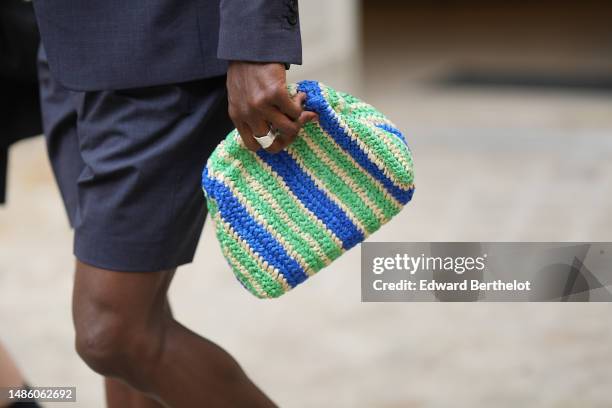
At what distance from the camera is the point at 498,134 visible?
461 centimetres

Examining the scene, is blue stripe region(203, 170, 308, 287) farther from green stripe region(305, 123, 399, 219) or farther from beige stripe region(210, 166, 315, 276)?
green stripe region(305, 123, 399, 219)

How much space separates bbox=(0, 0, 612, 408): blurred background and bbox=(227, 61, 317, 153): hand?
1.09 metres

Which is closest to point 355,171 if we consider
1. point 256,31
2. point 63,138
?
point 256,31

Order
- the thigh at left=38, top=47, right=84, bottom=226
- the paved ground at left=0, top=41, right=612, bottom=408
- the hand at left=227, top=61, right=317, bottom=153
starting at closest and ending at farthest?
the hand at left=227, top=61, right=317, bottom=153 < the thigh at left=38, top=47, right=84, bottom=226 < the paved ground at left=0, top=41, right=612, bottom=408

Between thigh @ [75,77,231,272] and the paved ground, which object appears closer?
thigh @ [75,77,231,272]

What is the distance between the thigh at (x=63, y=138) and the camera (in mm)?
1580

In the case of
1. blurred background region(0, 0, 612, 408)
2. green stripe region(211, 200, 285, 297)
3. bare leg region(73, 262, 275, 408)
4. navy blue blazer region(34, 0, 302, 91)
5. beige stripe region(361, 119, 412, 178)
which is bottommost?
blurred background region(0, 0, 612, 408)

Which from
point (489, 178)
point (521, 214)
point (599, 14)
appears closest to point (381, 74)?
point (489, 178)

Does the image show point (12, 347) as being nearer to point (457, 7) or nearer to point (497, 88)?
point (497, 88)

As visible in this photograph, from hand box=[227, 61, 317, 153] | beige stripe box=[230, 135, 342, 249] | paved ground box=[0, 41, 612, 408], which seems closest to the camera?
hand box=[227, 61, 317, 153]

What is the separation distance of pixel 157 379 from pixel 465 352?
1.19 metres

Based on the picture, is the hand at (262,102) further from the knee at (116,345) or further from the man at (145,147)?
the knee at (116,345)

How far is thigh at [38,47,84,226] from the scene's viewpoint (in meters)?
1.58

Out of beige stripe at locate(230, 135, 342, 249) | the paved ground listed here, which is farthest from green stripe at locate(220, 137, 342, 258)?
the paved ground
